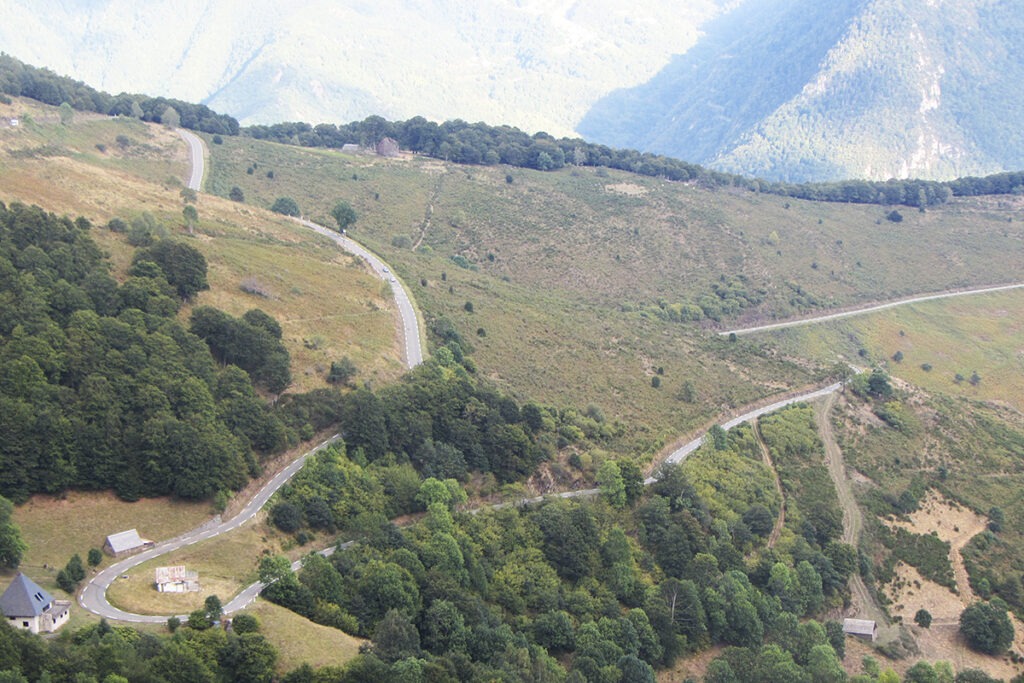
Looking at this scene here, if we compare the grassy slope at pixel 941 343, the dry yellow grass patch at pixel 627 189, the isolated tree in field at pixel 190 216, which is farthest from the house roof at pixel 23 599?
the dry yellow grass patch at pixel 627 189

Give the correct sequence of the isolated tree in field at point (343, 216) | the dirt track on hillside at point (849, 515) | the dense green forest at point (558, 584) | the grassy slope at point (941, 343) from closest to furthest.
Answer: the dense green forest at point (558, 584)
the dirt track on hillside at point (849, 515)
the isolated tree in field at point (343, 216)
the grassy slope at point (941, 343)

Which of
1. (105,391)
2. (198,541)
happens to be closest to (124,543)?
(198,541)

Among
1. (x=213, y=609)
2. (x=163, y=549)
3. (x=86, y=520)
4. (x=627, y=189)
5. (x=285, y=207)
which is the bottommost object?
(x=163, y=549)

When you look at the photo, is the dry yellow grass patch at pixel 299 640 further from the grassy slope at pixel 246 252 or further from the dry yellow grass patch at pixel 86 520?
the grassy slope at pixel 246 252

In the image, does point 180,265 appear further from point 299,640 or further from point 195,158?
point 195,158

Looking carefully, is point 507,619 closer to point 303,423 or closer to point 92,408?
point 303,423

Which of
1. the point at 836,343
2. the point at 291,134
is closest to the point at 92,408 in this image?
the point at 836,343

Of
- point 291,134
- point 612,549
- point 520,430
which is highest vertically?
point 291,134
